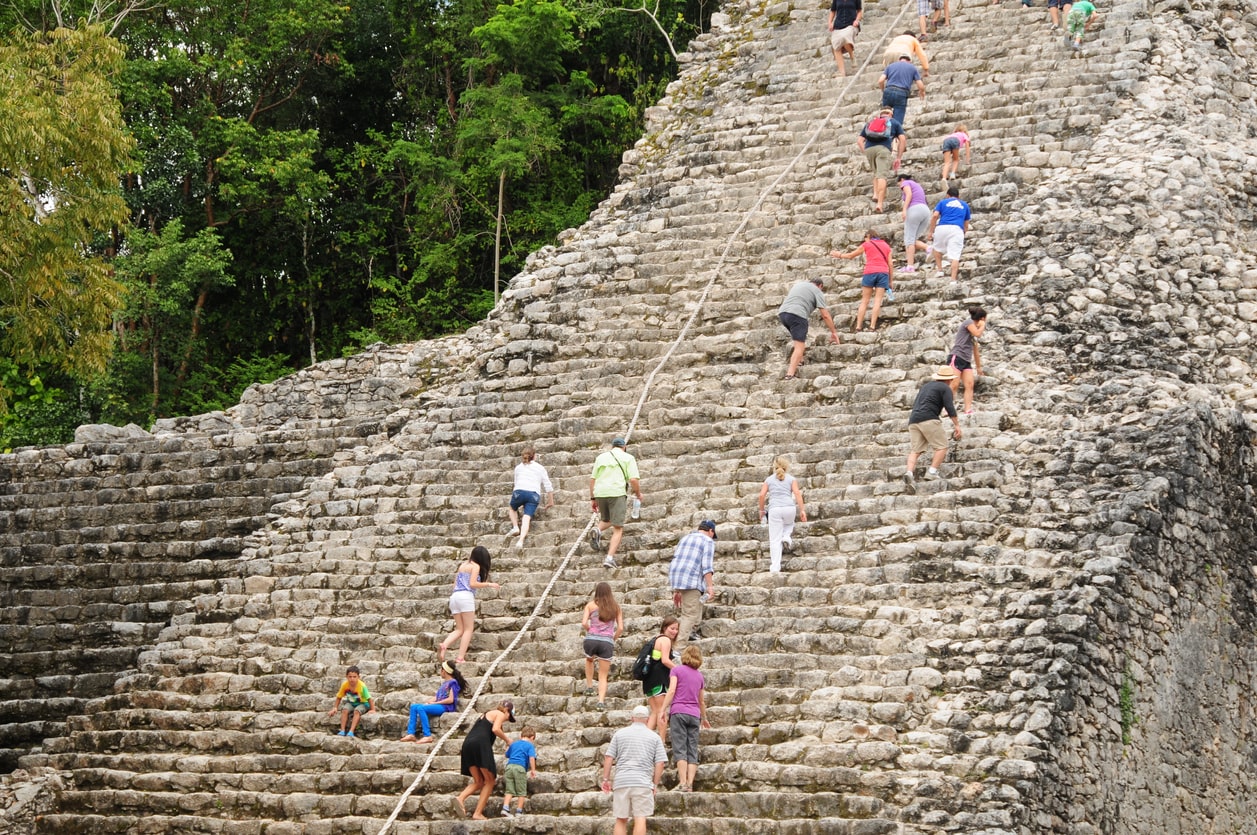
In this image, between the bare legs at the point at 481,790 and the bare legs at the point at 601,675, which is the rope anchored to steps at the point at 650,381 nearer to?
the bare legs at the point at 481,790

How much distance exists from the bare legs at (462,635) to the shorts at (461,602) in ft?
0.08

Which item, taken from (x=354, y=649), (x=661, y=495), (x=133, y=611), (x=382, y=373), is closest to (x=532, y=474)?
(x=661, y=495)

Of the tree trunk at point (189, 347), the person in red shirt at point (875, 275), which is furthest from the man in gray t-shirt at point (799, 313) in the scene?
the tree trunk at point (189, 347)

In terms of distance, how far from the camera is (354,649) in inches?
508

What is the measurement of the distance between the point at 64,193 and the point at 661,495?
5.70 m

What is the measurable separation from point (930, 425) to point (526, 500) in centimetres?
323

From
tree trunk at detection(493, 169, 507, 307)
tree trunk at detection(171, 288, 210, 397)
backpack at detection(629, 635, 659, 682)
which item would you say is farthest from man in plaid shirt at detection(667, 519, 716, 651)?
tree trunk at detection(171, 288, 210, 397)

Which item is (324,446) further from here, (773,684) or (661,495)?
(773,684)

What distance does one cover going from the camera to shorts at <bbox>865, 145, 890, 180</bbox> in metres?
15.8

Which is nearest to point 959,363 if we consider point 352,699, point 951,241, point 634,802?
point 951,241

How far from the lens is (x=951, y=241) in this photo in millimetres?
14570

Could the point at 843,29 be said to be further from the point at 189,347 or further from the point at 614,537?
the point at 189,347

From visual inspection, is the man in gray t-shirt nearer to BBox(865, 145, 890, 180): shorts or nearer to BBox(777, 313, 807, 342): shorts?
BBox(777, 313, 807, 342): shorts

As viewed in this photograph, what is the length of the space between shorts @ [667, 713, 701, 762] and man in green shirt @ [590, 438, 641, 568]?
7.54 ft
